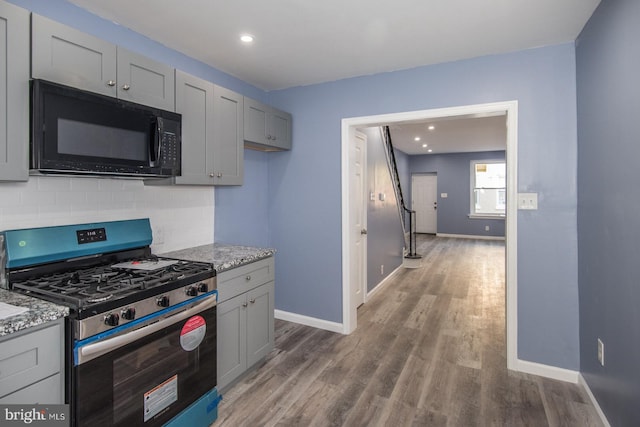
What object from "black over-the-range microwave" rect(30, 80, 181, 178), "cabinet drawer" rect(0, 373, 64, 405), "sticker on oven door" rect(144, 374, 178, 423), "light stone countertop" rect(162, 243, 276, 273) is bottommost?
"sticker on oven door" rect(144, 374, 178, 423)

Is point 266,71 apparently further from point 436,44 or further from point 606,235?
point 606,235

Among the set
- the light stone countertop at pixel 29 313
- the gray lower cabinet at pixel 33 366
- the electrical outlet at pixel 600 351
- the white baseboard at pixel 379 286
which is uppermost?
the light stone countertop at pixel 29 313

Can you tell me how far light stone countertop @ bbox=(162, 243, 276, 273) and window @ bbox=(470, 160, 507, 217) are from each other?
9144 mm

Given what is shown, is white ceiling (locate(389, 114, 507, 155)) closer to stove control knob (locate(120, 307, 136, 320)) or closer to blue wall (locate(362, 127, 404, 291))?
blue wall (locate(362, 127, 404, 291))

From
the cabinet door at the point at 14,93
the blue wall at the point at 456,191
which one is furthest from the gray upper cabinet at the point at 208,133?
the blue wall at the point at 456,191

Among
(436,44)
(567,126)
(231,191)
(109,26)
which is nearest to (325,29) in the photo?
(436,44)

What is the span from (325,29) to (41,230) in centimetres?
215

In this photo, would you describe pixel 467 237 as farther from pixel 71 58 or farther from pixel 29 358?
pixel 29 358

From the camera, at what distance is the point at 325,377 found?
8.74 feet

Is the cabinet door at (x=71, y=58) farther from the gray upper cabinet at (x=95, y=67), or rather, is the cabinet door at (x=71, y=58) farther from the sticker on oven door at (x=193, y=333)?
the sticker on oven door at (x=193, y=333)

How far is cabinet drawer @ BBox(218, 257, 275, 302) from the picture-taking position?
2.33 metres

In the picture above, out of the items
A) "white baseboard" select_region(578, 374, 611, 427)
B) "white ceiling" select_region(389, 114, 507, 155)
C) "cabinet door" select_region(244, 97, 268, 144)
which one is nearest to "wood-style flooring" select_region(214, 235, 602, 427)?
"white baseboard" select_region(578, 374, 611, 427)

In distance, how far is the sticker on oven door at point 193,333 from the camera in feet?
6.41

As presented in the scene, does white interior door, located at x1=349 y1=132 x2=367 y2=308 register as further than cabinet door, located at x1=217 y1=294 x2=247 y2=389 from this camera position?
Yes
